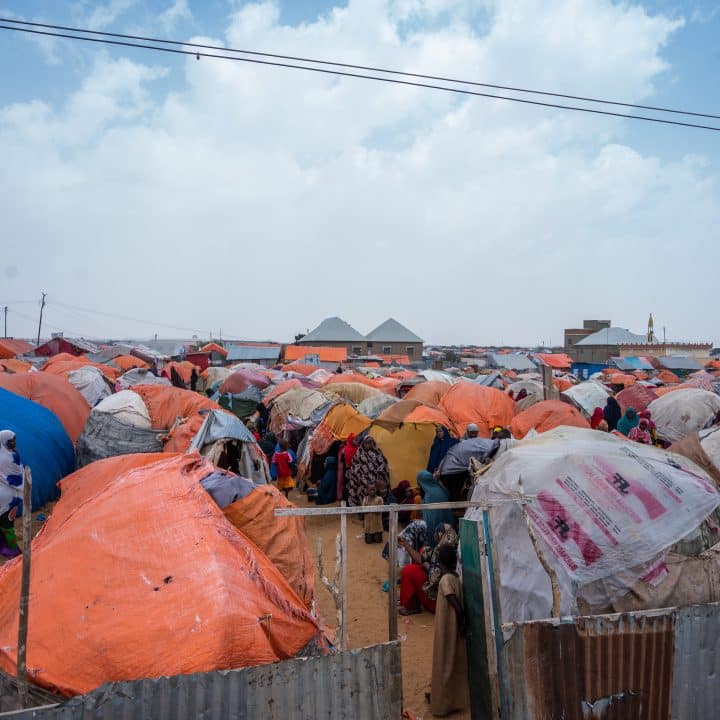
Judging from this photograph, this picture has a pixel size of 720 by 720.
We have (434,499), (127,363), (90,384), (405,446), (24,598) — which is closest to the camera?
(24,598)

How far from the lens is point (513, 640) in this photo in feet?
10.5

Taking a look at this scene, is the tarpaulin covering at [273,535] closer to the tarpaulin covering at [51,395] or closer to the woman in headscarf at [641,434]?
the woman in headscarf at [641,434]

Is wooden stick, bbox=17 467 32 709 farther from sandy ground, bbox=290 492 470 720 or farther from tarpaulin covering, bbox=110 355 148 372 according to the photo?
tarpaulin covering, bbox=110 355 148 372

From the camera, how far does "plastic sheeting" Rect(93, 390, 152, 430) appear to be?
37.5 feet

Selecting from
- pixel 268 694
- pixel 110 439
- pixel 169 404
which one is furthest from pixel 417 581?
pixel 169 404

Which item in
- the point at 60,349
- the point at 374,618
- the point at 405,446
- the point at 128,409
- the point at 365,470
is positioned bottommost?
the point at 374,618

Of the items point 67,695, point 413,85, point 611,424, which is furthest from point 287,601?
point 611,424

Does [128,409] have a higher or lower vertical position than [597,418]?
higher

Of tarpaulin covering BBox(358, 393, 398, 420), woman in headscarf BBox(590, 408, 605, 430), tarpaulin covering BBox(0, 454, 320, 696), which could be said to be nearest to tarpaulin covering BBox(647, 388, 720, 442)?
woman in headscarf BBox(590, 408, 605, 430)

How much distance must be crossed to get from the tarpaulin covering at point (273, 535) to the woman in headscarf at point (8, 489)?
364 cm

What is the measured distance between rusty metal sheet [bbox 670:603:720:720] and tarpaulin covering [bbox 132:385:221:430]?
1015 centimetres

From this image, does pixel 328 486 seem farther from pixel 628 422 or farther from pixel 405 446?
pixel 628 422

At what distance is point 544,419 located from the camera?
11789mm

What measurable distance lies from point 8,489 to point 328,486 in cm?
527
